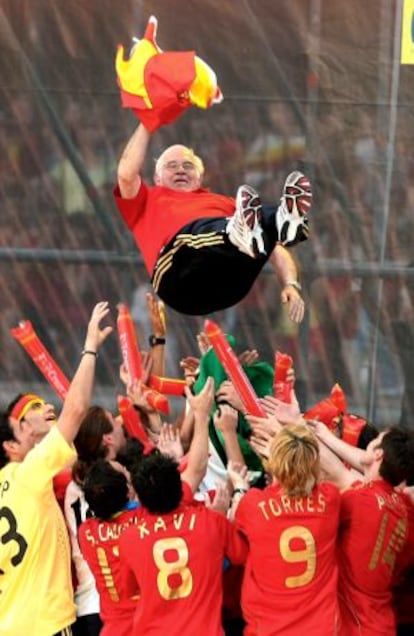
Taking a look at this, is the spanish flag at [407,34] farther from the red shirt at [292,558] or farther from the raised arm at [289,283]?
the red shirt at [292,558]

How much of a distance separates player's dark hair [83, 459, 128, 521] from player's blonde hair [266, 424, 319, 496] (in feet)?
1.61

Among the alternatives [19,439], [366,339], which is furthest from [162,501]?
[366,339]

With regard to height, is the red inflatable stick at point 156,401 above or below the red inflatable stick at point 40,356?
below

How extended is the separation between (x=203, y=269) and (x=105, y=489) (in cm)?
95

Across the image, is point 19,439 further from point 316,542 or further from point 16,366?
point 16,366

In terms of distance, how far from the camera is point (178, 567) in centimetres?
452

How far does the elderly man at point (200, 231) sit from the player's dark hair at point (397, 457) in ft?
2.38

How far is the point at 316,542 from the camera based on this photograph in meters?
4.57

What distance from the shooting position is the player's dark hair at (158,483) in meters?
4.47

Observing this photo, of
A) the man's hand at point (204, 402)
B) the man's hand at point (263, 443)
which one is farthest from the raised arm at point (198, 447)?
the man's hand at point (263, 443)

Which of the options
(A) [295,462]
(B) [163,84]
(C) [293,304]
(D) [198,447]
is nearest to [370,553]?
(A) [295,462]

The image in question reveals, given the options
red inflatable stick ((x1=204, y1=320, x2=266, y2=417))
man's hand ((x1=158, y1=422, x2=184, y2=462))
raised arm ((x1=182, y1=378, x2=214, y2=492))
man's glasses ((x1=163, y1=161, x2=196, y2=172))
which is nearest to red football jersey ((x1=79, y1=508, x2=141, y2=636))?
raised arm ((x1=182, y1=378, x2=214, y2=492))

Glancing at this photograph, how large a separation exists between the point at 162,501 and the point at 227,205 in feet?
4.51

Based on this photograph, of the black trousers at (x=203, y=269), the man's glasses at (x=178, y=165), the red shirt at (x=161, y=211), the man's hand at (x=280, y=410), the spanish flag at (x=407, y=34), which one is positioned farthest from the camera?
the spanish flag at (x=407, y=34)
